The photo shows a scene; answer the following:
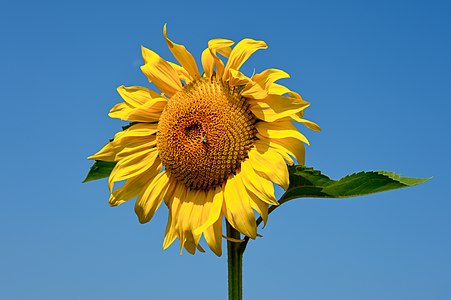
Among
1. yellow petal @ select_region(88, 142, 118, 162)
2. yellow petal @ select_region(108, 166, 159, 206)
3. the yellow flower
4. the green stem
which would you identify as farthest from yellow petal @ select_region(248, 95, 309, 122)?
yellow petal @ select_region(88, 142, 118, 162)

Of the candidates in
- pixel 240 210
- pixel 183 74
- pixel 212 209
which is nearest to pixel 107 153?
pixel 183 74

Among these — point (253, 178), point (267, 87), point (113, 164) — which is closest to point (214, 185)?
point (253, 178)

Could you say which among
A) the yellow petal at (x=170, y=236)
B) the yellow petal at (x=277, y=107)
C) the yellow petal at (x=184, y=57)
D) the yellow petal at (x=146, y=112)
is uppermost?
the yellow petal at (x=184, y=57)

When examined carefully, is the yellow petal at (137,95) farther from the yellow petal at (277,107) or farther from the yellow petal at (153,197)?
the yellow petal at (277,107)

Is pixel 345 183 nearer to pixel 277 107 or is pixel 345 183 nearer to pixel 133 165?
pixel 277 107

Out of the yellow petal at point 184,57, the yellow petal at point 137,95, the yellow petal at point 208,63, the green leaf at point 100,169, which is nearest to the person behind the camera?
the yellow petal at point 208,63

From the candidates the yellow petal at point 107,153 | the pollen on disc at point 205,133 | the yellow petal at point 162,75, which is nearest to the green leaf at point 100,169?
the yellow petal at point 107,153

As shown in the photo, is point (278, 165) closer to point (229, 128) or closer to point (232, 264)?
point (229, 128)
